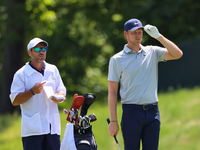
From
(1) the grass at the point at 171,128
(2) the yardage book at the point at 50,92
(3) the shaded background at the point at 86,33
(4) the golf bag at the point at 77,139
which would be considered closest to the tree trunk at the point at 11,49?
(3) the shaded background at the point at 86,33

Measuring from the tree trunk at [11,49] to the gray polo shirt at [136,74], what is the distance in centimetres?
892

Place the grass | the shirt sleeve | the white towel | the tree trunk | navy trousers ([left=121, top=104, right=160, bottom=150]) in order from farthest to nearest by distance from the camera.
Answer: the tree trunk
the grass
the shirt sleeve
navy trousers ([left=121, top=104, right=160, bottom=150])
the white towel

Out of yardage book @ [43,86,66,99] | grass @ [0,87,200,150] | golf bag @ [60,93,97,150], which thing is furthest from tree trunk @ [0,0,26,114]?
golf bag @ [60,93,97,150]

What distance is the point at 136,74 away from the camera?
15.4ft

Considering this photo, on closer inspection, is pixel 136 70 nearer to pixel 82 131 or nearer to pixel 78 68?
pixel 82 131

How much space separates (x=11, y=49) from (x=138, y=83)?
411 inches

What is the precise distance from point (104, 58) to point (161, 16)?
4.33 m

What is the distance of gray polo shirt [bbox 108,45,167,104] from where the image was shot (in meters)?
4.68

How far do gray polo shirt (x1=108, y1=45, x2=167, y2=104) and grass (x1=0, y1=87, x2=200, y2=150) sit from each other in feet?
10.2

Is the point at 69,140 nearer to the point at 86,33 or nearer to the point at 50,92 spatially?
the point at 50,92

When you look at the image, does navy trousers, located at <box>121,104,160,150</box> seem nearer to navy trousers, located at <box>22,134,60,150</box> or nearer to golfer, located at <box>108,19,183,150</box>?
golfer, located at <box>108,19,183,150</box>

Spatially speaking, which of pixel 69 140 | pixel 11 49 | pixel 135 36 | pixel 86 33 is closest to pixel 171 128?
pixel 135 36

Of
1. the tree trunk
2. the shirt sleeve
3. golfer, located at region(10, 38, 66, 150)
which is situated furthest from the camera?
the tree trunk

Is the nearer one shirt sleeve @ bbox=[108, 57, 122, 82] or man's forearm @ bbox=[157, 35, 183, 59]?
man's forearm @ bbox=[157, 35, 183, 59]
